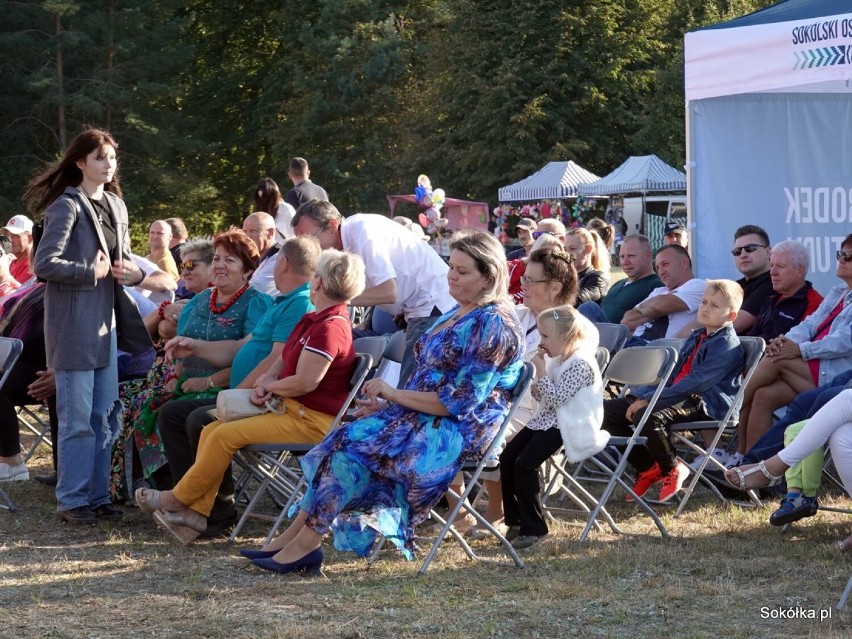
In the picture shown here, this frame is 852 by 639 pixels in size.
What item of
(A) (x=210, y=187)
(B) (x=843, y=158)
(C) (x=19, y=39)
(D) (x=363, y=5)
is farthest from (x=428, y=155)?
(B) (x=843, y=158)

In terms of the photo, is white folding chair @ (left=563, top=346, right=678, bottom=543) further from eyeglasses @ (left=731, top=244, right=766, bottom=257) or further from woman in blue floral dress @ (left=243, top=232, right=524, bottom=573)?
eyeglasses @ (left=731, top=244, right=766, bottom=257)

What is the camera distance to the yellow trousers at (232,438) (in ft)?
16.6

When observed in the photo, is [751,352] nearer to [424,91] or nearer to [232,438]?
[232,438]

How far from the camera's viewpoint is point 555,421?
5.11 metres

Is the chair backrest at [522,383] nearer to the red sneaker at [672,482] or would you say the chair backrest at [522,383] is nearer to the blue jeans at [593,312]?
the red sneaker at [672,482]

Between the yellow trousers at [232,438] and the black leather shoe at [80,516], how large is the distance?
2.45ft

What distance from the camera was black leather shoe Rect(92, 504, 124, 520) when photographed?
5.80 meters

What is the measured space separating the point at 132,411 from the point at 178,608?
201 centimetres

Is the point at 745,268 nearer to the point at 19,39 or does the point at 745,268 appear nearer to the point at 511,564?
the point at 511,564

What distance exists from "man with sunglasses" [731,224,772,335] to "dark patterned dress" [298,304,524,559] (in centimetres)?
257

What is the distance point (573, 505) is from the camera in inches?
240

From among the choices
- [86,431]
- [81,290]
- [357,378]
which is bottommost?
[86,431]

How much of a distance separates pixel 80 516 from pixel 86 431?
0.40 meters

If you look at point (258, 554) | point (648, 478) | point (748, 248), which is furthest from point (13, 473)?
point (748, 248)
